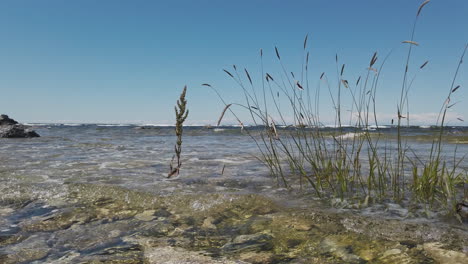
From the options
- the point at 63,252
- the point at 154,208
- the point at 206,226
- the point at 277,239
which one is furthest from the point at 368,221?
the point at 63,252

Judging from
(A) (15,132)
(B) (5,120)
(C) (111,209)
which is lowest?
(C) (111,209)

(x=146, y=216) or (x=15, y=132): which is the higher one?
(x=15, y=132)

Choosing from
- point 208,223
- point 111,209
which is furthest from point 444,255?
Answer: point 111,209

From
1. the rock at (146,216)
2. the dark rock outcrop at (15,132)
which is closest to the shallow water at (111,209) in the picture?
the rock at (146,216)

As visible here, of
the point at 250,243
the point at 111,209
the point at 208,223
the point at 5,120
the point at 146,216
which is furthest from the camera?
the point at 5,120

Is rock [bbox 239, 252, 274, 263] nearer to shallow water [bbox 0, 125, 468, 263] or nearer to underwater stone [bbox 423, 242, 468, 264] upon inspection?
shallow water [bbox 0, 125, 468, 263]

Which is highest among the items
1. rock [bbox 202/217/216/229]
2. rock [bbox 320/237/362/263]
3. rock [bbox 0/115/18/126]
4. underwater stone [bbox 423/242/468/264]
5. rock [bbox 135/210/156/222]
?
rock [bbox 0/115/18/126]

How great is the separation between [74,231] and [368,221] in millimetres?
2185

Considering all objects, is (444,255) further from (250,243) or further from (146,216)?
(146,216)

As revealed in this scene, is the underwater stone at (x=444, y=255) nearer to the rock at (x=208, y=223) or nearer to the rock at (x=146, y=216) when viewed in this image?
the rock at (x=208, y=223)

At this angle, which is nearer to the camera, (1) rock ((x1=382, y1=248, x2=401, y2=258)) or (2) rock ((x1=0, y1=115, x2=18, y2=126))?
Answer: (1) rock ((x1=382, y1=248, x2=401, y2=258))

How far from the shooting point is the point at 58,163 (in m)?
5.86

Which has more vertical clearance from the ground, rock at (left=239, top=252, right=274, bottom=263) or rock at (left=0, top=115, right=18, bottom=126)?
rock at (left=0, top=115, right=18, bottom=126)

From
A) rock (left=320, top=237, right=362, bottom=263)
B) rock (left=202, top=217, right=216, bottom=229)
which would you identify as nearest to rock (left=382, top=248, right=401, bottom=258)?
rock (left=320, top=237, right=362, bottom=263)
